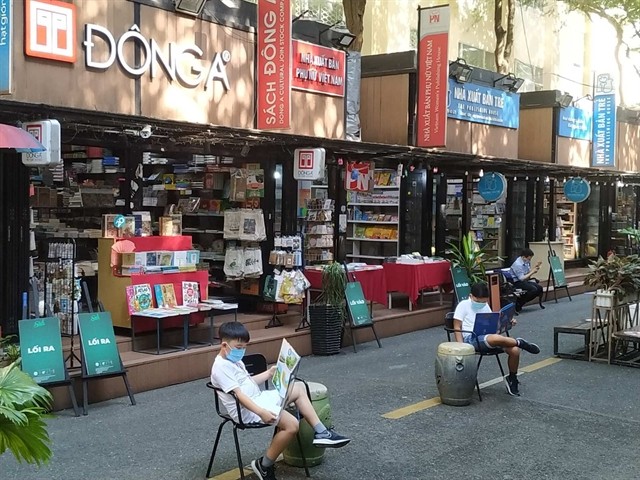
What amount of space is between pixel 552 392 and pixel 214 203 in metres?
5.89

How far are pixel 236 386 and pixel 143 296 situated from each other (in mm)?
4070

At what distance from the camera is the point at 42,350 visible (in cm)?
744

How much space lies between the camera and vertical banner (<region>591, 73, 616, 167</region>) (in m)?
21.0

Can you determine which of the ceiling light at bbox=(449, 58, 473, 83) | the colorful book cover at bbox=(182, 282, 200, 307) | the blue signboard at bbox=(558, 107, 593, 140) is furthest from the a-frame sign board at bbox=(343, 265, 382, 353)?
the blue signboard at bbox=(558, 107, 593, 140)

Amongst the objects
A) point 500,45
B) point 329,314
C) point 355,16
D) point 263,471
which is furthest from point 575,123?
point 263,471

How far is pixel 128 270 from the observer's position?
372 inches

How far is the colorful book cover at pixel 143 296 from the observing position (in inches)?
364

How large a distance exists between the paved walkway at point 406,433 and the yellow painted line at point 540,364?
0.06 metres

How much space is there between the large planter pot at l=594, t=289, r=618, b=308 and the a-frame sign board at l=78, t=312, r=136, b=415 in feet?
20.1

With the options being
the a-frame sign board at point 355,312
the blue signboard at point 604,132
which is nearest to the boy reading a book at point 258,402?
the a-frame sign board at point 355,312

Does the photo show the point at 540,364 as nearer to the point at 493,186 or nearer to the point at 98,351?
the point at 98,351

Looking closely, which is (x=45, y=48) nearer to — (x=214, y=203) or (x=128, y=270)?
(x=128, y=270)

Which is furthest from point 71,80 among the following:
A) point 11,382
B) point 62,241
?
point 11,382

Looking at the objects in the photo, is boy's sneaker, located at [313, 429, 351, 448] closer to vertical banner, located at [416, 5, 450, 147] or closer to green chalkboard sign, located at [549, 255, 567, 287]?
vertical banner, located at [416, 5, 450, 147]
